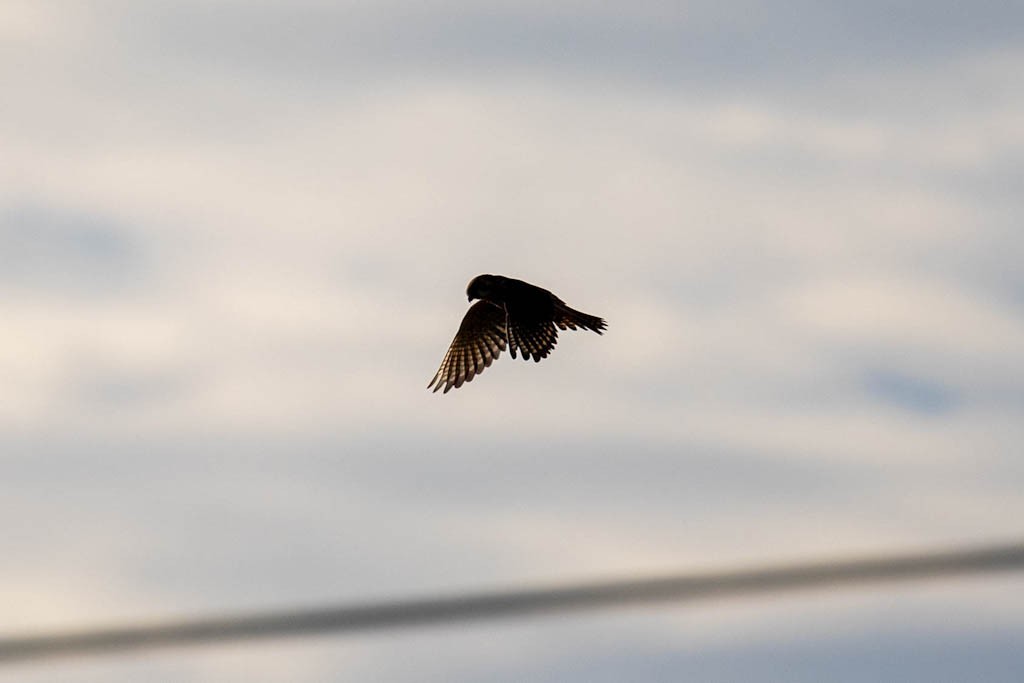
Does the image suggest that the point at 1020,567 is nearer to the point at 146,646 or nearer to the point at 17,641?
the point at 146,646

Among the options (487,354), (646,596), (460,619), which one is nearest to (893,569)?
(646,596)

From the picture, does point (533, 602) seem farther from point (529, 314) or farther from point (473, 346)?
point (473, 346)

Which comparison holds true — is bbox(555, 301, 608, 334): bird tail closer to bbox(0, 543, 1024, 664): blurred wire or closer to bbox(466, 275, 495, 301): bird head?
bbox(466, 275, 495, 301): bird head

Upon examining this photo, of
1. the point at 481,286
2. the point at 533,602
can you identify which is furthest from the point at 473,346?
the point at 533,602

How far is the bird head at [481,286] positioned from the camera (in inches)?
883

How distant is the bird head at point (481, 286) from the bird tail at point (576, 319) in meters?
0.94

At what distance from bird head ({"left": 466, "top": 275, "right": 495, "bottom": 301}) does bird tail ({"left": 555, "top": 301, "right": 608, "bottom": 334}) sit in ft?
3.08

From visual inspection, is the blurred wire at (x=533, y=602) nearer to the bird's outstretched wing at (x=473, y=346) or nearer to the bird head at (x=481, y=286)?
the bird head at (x=481, y=286)

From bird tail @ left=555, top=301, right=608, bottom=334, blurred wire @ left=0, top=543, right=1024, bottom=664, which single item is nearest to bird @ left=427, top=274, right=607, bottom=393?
bird tail @ left=555, top=301, right=608, bottom=334

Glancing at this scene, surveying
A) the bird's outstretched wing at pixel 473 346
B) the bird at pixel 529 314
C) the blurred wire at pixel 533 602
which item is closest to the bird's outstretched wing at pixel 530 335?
the bird at pixel 529 314

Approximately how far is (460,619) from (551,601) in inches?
8.2

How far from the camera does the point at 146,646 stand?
3.68 metres

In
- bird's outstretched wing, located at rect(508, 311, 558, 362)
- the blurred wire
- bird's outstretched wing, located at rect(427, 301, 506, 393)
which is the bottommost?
the blurred wire

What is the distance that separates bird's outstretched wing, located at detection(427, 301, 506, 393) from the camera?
23.9 metres
